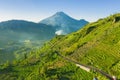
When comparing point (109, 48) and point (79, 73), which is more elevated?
point (109, 48)

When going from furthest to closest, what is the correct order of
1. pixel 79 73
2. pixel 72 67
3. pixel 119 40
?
pixel 119 40
pixel 72 67
pixel 79 73

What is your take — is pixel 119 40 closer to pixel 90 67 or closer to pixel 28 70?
pixel 90 67

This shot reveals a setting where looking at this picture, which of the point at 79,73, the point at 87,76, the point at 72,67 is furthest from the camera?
the point at 72,67

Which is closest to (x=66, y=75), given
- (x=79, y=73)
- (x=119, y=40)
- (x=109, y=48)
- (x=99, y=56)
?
(x=79, y=73)

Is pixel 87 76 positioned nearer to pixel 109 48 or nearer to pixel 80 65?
pixel 80 65

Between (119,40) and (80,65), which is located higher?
(119,40)

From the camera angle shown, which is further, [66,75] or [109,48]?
[109,48]

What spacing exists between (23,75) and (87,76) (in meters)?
50.3

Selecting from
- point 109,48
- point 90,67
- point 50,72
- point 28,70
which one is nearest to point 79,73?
point 90,67

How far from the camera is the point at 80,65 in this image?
174875 mm

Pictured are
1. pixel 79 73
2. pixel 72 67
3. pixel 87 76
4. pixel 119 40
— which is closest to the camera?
pixel 87 76

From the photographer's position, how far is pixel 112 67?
522ft

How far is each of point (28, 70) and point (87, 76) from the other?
5676 centimetres

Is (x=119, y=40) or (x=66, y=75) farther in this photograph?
(x=119, y=40)
